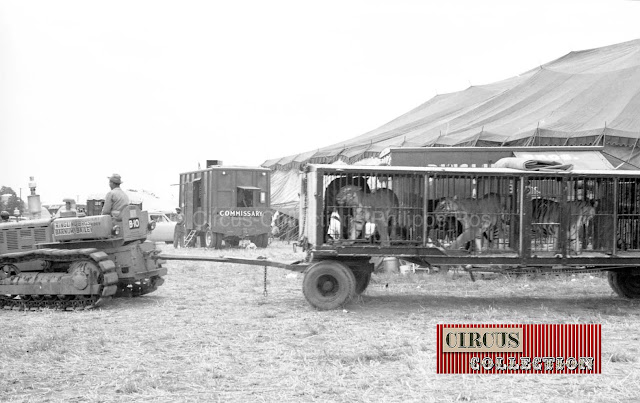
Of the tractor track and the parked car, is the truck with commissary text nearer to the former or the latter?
the parked car

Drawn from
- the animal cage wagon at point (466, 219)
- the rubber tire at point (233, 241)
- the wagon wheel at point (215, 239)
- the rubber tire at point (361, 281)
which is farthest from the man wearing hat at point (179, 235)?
the animal cage wagon at point (466, 219)

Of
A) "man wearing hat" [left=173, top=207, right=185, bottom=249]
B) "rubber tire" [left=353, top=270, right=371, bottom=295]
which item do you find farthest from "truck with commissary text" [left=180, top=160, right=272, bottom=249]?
"rubber tire" [left=353, top=270, right=371, bottom=295]

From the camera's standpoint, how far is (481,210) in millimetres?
11422

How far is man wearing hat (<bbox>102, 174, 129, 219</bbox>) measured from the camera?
39.7 feet

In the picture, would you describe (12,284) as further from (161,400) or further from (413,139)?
(413,139)

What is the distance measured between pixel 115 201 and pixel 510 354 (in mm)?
7246

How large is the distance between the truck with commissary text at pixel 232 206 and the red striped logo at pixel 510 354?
66.8ft

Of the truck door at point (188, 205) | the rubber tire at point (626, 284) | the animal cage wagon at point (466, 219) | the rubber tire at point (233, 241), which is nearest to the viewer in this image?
the animal cage wagon at point (466, 219)

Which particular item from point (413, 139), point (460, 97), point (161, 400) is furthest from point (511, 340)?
point (460, 97)

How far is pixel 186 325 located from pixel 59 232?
337 centimetres

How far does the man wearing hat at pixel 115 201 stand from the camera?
1209 cm

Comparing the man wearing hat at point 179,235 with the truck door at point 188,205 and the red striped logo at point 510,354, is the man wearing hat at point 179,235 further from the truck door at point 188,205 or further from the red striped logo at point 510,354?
the red striped logo at point 510,354

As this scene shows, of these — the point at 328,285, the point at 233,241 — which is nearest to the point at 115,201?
the point at 328,285

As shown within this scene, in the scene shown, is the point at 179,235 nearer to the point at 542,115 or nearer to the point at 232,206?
the point at 232,206
